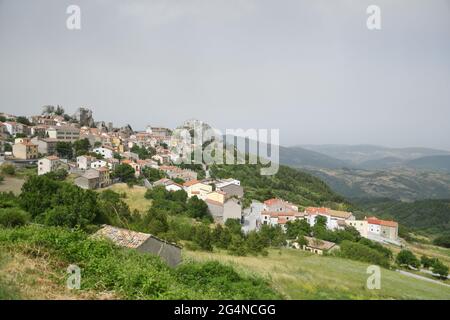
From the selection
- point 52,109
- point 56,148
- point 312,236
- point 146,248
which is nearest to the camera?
point 146,248

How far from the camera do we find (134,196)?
23.0 meters

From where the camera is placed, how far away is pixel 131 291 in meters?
4.02

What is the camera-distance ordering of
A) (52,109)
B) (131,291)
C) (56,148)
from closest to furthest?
1. (131,291)
2. (56,148)
3. (52,109)

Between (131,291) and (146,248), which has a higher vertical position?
(131,291)

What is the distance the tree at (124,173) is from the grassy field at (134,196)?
1.20m

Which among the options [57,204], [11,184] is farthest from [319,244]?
[11,184]

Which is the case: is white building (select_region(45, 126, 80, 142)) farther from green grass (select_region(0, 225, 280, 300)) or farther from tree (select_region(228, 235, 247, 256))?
green grass (select_region(0, 225, 280, 300))

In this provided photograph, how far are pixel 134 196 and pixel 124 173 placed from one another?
4.39 metres

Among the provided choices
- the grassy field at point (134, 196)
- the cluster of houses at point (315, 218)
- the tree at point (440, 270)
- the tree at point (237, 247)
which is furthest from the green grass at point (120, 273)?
the tree at point (440, 270)

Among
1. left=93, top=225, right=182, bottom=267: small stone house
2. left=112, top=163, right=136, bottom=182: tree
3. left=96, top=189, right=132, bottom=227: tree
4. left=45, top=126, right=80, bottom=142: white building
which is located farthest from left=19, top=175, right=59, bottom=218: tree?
left=45, top=126, right=80, bottom=142: white building

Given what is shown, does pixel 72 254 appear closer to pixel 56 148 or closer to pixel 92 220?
pixel 92 220
